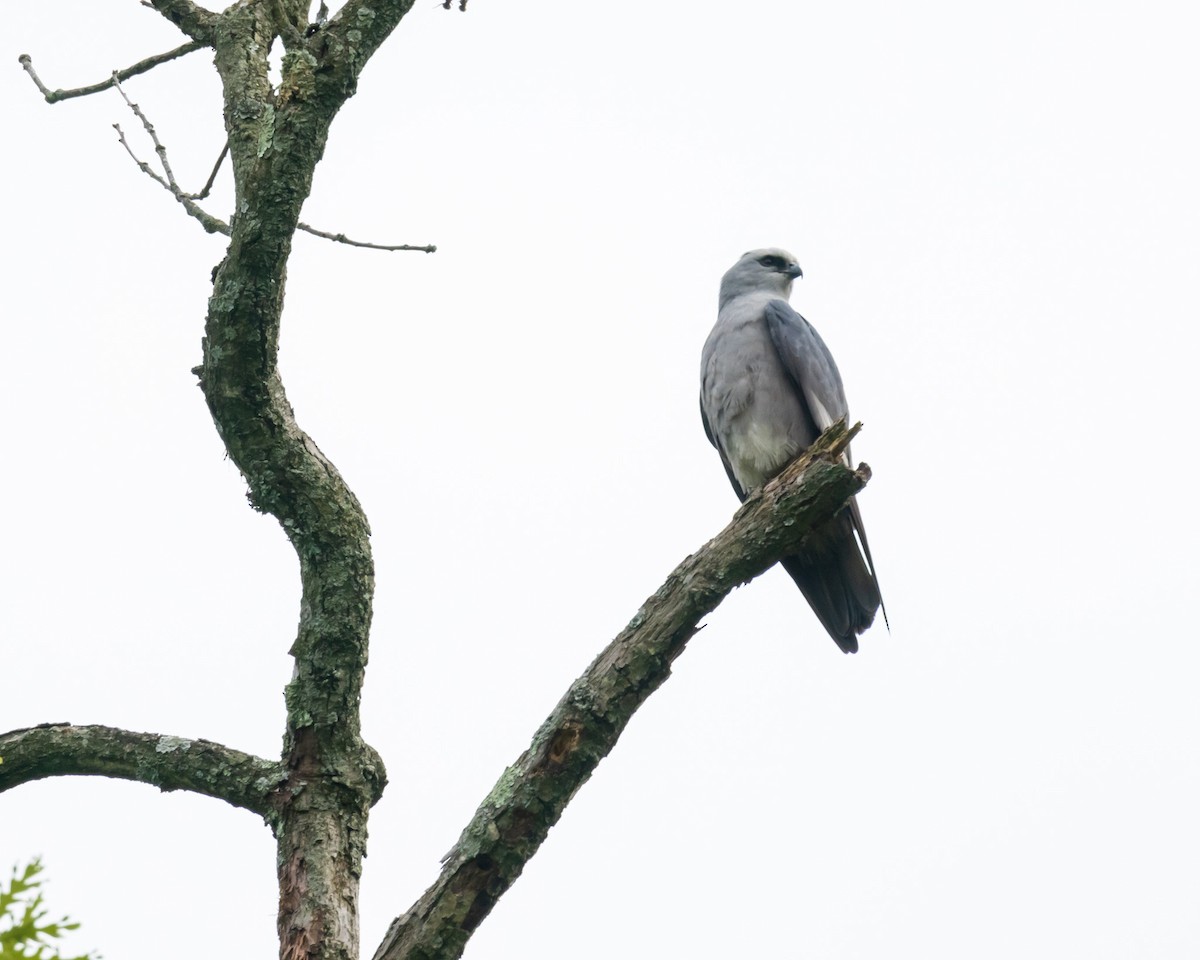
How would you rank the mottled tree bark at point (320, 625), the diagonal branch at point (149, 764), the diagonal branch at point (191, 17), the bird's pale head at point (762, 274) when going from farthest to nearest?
the bird's pale head at point (762, 274), the diagonal branch at point (191, 17), the diagonal branch at point (149, 764), the mottled tree bark at point (320, 625)

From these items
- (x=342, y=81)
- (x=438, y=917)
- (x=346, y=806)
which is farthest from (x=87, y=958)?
(x=342, y=81)

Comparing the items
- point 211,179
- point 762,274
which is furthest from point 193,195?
point 762,274

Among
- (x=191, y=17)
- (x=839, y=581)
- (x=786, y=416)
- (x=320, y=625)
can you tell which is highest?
(x=191, y=17)

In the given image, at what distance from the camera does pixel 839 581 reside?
5.67 metres

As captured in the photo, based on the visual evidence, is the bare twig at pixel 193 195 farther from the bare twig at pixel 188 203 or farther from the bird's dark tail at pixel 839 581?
the bird's dark tail at pixel 839 581

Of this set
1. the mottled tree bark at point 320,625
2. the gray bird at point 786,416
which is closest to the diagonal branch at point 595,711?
the mottled tree bark at point 320,625

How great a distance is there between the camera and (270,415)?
3.72 m

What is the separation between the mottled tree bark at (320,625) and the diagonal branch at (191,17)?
52 cm

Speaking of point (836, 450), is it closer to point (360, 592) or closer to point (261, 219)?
point (360, 592)

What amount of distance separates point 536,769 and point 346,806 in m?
0.60

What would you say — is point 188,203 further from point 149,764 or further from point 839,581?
point 839,581

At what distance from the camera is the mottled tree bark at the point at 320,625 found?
11.3ft

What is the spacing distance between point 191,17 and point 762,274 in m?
3.95

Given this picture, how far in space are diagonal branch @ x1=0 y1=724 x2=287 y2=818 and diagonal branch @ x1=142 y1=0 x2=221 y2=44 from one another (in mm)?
2266
